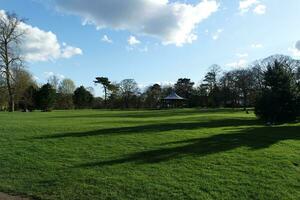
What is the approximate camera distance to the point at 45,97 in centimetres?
7469

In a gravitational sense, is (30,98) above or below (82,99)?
below

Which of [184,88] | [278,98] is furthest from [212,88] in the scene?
[278,98]

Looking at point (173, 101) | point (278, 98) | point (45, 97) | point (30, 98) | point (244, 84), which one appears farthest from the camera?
point (244, 84)

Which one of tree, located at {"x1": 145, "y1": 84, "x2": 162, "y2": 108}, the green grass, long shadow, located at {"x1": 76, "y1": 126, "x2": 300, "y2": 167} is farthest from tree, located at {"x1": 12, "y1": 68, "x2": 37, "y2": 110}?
long shadow, located at {"x1": 76, "y1": 126, "x2": 300, "y2": 167}

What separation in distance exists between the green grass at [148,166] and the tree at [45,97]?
2174 inches

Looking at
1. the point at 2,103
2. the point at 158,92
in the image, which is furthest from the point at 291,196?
the point at 158,92

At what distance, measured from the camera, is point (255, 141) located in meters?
19.4

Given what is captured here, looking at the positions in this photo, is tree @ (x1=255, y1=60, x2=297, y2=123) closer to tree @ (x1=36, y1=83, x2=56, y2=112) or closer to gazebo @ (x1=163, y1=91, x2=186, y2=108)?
tree @ (x1=36, y1=83, x2=56, y2=112)

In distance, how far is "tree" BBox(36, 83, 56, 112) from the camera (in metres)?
74.6

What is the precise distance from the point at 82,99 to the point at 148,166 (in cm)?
10258

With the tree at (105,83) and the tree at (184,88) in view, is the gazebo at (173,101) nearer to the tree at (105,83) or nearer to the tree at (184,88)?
the tree at (184,88)

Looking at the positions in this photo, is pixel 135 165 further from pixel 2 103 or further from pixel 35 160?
pixel 2 103

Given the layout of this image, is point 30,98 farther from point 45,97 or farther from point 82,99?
point 82,99

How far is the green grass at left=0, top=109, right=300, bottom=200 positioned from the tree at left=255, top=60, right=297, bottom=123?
582 inches
